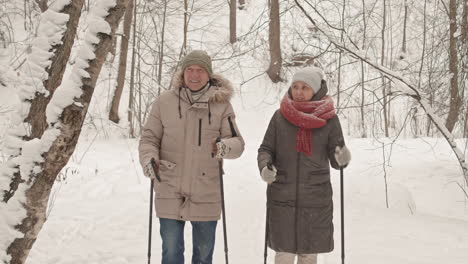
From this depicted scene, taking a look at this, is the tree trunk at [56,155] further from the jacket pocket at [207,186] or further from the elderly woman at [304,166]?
the elderly woman at [304,166]

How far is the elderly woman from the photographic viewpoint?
318 cm

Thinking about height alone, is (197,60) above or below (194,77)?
above

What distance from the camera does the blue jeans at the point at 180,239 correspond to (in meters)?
3.30

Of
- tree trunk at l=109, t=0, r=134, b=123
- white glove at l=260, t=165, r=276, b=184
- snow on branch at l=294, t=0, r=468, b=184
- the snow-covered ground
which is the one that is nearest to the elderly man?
white glove at l=260, t=165, r=276, b=184

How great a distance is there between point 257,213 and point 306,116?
314 centimetres

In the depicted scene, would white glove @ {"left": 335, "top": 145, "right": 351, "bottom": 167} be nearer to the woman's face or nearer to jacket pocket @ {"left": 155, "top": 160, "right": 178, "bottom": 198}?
the woman's face

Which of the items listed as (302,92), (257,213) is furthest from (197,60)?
(257,213)

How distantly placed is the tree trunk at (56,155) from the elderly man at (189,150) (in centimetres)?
48

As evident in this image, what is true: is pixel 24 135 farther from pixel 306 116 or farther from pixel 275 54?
pixel 275 54

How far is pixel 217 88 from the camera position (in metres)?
3.41

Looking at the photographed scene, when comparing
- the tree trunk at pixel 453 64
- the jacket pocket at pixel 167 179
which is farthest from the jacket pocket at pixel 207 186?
the tree trunk at pixel 453 64

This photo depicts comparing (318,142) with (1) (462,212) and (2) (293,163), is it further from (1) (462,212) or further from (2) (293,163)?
(1) (462,212)

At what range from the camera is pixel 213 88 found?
11.1ft

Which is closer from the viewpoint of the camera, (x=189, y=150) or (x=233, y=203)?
(x=189, y=150)
